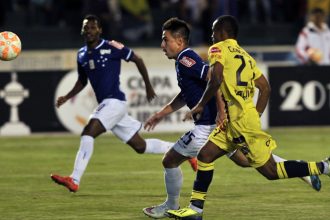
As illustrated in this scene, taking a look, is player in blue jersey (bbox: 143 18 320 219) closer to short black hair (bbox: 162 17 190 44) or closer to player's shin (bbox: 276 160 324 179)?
short black hair (bbox: 162 17 190 44)

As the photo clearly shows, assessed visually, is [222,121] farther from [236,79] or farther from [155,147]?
[155,147]

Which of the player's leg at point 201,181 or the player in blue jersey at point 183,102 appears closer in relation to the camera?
the player's leg at point 201,181

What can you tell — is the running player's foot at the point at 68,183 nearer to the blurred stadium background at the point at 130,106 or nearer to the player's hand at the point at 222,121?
the blurred stadium background at the point at 130,106

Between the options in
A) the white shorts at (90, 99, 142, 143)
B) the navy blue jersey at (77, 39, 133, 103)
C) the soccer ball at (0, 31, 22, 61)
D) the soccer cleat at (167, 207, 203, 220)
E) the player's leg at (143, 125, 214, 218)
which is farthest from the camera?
the navy blue jersey at (77, 39, 133, 103)

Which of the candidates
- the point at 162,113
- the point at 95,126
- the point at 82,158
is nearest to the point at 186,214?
the point at 162,113

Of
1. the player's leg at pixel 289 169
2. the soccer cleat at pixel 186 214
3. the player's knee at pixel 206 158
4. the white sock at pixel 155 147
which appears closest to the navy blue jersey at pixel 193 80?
the player's knee at pixel 206 158

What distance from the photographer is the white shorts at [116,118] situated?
13.4m

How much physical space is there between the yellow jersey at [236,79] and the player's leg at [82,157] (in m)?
2.71

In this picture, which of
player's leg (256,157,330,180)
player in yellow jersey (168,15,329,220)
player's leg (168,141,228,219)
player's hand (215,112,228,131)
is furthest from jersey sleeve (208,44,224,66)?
player's leg (256,157,330,180)

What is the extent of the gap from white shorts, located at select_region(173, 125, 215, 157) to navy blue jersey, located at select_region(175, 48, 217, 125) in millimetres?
118

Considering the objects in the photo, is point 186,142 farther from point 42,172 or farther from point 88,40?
point 42,172

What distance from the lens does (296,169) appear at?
1039cm

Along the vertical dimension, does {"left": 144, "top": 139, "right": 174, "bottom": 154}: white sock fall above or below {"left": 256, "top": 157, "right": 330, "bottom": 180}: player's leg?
below

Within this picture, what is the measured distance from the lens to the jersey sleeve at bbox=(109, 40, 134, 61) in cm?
1380
